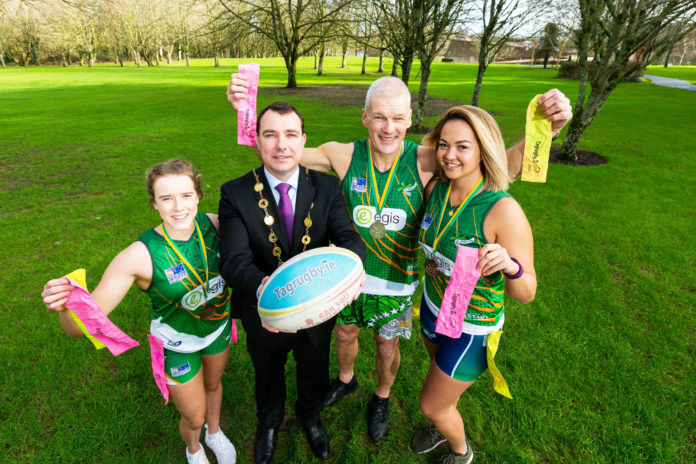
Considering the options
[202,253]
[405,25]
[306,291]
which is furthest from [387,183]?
[405,25]

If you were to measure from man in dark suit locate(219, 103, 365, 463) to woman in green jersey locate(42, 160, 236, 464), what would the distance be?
0.24m

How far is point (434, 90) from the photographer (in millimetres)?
26594

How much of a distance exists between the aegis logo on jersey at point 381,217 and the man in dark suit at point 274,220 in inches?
15.5

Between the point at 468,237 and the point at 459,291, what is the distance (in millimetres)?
374

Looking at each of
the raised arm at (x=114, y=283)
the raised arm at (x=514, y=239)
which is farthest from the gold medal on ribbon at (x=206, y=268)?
the raised arm at (x=514, y=239)

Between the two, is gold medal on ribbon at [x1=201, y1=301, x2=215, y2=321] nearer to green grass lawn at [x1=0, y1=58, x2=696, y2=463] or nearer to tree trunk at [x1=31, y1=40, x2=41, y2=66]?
green grass lawn at [x1=0, y1=58, x2=696, y2=463]

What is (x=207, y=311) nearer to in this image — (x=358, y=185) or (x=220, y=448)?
(x=220, y=448)

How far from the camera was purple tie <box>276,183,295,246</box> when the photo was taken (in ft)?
7.52

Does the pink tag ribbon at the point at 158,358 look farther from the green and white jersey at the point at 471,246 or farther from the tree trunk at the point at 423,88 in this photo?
the tree trunk at the point at 423,88

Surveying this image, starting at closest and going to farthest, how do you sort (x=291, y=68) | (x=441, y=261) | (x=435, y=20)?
(x=441, y=261), (x=435, y=20), (x=291, y=68)

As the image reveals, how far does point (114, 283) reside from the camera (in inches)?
82.1

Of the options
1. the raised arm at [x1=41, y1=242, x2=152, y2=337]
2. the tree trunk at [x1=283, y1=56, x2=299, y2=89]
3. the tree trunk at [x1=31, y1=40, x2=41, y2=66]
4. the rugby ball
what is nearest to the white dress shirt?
the rugby ball

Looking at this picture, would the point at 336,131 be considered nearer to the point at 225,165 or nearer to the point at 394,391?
the point at 225,165

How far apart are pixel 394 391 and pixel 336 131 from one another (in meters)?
11.2
